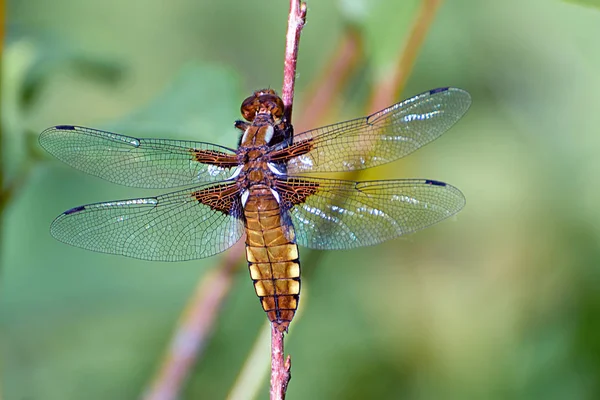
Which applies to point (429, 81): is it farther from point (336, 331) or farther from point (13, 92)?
point (13, 92)

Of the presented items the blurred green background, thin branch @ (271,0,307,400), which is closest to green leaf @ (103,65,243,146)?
the blurred green background

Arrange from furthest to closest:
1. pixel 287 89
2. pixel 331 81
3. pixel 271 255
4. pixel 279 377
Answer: pixel 331 81 < pixel 271 255 < pixel 287 89 < pixel 279 377

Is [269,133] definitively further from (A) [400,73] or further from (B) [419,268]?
(B) [419,268]

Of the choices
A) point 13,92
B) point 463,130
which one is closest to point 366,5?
point 13,92

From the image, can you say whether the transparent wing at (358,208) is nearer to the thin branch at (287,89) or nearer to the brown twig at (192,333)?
the brown twig at (192,333)

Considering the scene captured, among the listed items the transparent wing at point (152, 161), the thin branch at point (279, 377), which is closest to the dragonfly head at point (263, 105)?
the transparent wing at point (152, 161)

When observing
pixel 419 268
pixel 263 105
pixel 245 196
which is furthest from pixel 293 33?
pixel 419 268
